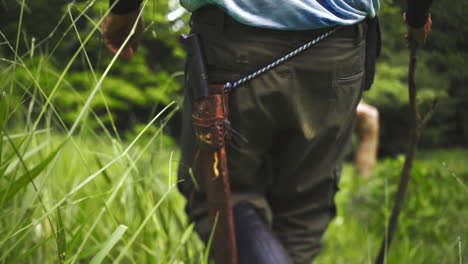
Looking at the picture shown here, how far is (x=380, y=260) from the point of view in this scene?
1.44 m

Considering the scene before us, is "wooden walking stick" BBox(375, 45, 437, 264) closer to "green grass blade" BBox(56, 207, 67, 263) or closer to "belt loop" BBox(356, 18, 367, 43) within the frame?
"belt loop" BBox(356, 18, 367, 43)

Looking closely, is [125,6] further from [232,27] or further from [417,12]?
[417,12]

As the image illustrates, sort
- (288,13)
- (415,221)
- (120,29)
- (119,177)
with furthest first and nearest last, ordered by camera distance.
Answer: (415,221)
(119,177)
(120,29)
(288,13)

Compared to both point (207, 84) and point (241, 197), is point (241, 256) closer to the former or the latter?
point (241, 197)

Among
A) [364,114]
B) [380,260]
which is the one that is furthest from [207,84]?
[364,114]

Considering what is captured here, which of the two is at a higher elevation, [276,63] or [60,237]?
[276,63]

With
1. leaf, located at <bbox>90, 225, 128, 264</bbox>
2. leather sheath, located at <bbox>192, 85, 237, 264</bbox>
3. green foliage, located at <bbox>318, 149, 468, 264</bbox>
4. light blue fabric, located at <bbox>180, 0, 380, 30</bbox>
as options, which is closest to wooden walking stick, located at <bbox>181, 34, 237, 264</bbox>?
leather sheath, located at <bbox>192, 85, 237, 264</bbox>

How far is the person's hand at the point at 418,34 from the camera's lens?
3.88 feet

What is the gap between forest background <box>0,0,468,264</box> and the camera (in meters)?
0.94

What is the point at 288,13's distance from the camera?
3.10 feet

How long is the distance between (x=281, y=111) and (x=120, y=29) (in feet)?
1.62

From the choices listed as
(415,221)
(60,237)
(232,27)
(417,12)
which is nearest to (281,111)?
(232,27)

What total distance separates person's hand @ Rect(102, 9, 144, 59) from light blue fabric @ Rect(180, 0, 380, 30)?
28 cm

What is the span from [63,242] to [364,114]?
3385 mm
